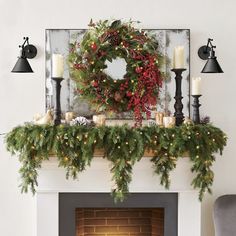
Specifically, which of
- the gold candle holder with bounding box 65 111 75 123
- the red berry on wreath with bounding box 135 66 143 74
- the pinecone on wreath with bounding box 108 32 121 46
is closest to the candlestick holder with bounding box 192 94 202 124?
the red berry on wreath with bounding box 135 66 143 74

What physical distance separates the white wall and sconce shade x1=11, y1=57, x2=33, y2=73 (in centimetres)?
22

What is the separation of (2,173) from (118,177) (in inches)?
36.1

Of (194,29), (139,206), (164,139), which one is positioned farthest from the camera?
(194,29)

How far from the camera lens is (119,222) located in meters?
3.97

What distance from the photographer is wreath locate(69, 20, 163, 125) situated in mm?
3738

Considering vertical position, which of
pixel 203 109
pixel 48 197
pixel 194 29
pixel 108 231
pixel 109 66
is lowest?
pixel 108 231

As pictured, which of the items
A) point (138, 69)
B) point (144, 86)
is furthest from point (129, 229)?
point (138, 69)

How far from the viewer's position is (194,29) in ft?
13.2

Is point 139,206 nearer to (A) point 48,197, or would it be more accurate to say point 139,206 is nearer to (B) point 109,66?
(A) point 48,197

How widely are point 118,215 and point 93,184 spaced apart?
15.3 inches

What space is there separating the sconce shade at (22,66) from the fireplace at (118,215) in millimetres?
843

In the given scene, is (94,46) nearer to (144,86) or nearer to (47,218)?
(144,86)

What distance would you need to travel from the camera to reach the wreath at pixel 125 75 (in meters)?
3.74

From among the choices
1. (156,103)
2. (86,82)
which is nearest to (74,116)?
(86,82)
